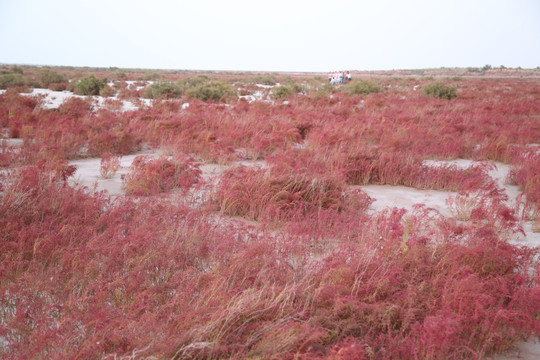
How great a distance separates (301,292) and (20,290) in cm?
216

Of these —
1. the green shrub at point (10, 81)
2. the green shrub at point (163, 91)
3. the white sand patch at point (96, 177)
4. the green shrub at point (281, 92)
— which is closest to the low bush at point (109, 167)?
the white sand patch at point (96, 177)

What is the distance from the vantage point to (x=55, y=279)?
10.3 ft

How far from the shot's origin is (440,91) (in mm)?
19578

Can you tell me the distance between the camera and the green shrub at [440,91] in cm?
1942

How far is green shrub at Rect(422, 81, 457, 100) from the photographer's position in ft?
63.7

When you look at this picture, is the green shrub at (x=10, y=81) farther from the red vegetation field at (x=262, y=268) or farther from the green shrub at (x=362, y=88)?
the green shrub at (x=362, y=88)

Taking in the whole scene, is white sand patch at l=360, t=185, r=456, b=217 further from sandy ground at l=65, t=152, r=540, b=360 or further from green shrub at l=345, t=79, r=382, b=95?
green shrub at l=345, t=79, r=382, b=95

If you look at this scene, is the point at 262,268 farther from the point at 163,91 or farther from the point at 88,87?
the point at 88,87

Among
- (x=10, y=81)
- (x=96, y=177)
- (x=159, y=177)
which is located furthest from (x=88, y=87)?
(x=159, y=177)

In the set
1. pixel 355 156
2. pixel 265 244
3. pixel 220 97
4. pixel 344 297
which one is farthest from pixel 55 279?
pixel 220 97

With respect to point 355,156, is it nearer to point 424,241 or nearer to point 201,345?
point 424,241

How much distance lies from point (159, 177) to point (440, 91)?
695 inches

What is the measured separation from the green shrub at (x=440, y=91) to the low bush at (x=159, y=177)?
16.9 m

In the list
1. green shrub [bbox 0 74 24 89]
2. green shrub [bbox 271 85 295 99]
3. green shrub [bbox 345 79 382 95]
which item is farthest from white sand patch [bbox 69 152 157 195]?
green shrub [bbox 0 74 24 89]
